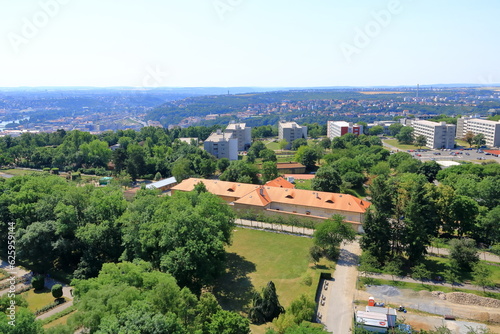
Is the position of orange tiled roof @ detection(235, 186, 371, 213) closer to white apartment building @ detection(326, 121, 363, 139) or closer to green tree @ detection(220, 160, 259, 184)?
green tree @ detection(220, 160, 259, 184)

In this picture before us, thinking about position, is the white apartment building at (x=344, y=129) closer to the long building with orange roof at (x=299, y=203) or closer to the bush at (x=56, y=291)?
the long building with orange roof at (x=299, y=203)

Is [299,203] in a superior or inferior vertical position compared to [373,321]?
superior

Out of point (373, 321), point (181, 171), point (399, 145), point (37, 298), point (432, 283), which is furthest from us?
point (399, 145)

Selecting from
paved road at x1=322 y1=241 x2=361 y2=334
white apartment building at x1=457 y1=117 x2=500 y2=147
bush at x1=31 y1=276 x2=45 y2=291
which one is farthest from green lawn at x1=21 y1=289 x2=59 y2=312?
white apartment building at x1=457 y1=117 x2=500 y2=147

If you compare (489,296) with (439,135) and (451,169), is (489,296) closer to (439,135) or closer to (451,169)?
(451,169)

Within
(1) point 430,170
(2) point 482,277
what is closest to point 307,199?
(2) point 482,277

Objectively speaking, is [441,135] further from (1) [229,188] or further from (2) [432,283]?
(2) [432,283]

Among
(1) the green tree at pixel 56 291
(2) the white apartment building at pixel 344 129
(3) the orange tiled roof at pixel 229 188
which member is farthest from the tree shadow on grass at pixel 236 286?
(2) the white apartment building at pixel 344 129

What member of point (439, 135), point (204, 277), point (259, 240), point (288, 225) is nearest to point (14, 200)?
point (204, 277)
